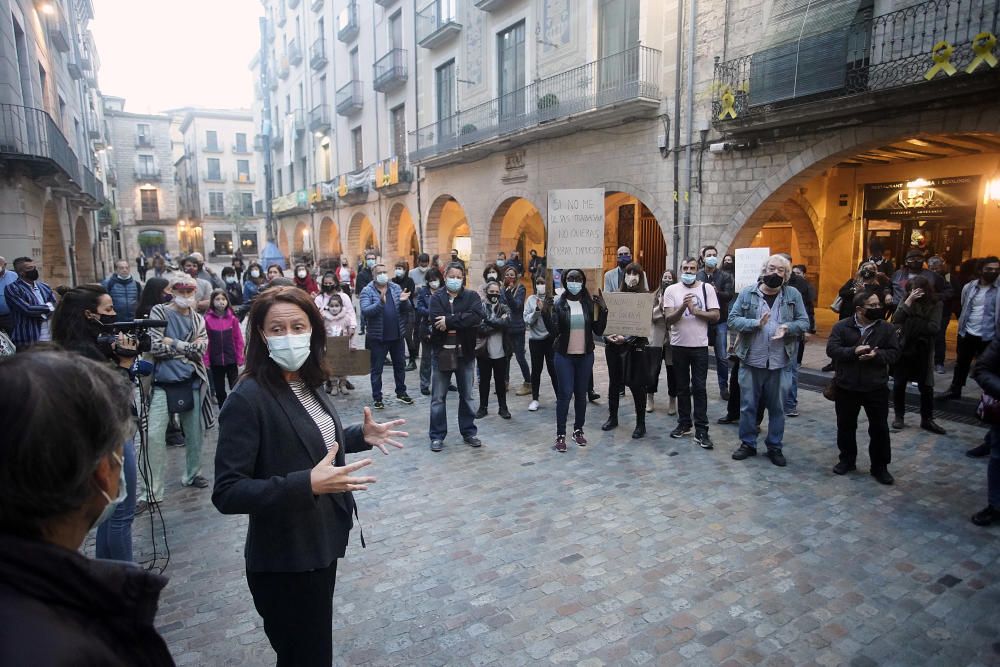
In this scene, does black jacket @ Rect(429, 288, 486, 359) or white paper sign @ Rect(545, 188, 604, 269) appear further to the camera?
white paper sign @ Rect(545, 188, 604, 269)

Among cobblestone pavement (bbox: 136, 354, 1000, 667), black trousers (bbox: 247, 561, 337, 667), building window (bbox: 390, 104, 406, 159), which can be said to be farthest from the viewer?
building window (bbox: 390, 104, 406, 159)

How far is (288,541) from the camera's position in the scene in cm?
212

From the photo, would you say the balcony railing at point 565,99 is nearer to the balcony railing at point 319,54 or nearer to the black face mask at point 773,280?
the black face mask at point 773,280

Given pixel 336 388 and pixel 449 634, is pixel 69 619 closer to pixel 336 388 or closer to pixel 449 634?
pixel 449 634

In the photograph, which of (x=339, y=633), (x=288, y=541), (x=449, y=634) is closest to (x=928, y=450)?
(x=449, y=634)

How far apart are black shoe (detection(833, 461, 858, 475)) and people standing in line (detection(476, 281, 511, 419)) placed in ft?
11.8

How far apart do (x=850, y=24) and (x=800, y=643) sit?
9.41 m

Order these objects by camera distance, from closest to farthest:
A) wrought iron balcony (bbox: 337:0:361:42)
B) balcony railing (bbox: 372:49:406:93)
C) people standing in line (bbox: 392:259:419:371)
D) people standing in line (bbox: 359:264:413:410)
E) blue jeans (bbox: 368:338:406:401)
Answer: people standing in line (bbox: 359:264:413:410), blue jeans (bbox: 368:338:406:401), people standing in line (bbox: 392:259:419:371), balcony railing (bbox: 372:49:406:93), wrought iron balcony (bbox: 337:0:361:42)

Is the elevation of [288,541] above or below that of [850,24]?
below

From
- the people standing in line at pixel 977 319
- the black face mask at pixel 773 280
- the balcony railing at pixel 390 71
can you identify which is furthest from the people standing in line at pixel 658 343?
the balcony railing at pixel 390 71

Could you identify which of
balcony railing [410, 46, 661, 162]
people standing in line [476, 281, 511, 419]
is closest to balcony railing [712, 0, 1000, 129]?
balcony railing [410, 46, 661, 162]

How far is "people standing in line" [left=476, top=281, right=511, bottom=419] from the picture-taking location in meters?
7.03

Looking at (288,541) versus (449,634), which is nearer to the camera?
(288,541)

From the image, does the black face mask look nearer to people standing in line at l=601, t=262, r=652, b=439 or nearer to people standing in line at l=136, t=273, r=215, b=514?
people standing in line at l=601, t=262, r=652, b=439
